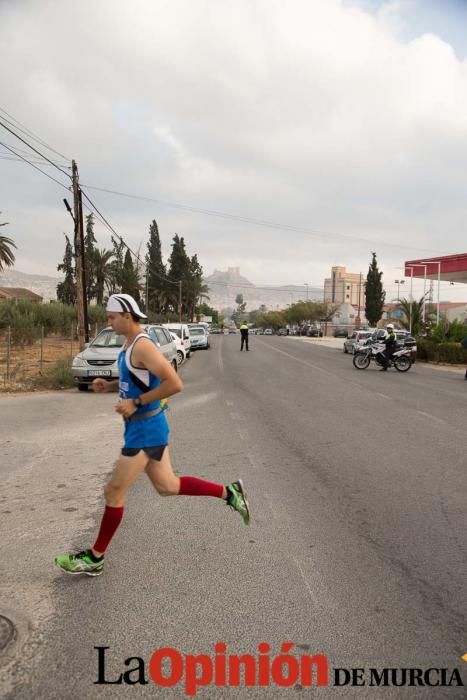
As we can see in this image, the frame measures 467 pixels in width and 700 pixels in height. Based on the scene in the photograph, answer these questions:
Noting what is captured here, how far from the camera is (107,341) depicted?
14.1m

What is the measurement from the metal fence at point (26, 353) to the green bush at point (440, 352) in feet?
56.9

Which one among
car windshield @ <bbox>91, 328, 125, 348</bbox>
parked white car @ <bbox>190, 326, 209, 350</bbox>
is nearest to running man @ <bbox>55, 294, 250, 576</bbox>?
car windshield @ <bbox>91, 328, 125, 348</bbox>

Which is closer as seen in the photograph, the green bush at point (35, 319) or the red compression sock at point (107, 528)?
the red compression sock at point (107, 528)

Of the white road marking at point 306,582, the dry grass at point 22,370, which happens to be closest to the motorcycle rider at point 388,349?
the dry grass at point 22,370

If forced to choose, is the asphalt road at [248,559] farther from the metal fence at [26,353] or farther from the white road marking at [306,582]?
the metal fence at [26,353]

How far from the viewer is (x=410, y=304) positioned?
33000mm

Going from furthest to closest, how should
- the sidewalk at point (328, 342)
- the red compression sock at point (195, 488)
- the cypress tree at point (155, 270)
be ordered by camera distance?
the cypress tree at point (155, 270) → the sidewalk at point (328, 342) → the red compression sock at point (195, 488)

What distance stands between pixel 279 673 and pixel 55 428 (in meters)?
6.82

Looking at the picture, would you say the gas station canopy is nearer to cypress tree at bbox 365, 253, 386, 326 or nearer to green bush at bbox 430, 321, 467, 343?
green bush at bbox 430, 321, 467, 343

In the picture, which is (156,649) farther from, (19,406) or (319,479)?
(19,406)

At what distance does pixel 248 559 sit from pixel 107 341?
1103cm

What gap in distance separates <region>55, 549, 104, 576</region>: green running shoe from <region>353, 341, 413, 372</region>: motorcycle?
18556 millimetres

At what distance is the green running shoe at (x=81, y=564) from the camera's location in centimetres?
342

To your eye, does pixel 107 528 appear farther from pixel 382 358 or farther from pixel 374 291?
pixel 374 291
